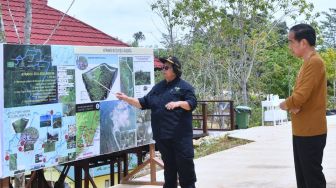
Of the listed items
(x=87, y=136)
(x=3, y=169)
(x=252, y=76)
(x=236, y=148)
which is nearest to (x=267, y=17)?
(x=252, y=76)

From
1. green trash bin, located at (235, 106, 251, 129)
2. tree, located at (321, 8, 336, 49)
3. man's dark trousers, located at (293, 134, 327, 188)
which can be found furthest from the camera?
tree, located at (321, 8, 336, 49)

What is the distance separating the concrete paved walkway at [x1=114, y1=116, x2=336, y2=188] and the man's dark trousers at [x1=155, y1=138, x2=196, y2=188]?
6.11ft

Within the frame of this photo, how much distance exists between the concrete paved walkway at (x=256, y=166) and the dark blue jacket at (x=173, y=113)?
2.12 m

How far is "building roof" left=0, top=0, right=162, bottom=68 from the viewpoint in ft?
41.5

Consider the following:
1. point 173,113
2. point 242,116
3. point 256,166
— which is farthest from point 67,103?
point 242,116

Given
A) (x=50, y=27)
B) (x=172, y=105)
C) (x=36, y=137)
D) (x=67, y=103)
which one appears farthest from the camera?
(x=50, y=27)

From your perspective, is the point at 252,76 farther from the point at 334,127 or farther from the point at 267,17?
the point at 334,127

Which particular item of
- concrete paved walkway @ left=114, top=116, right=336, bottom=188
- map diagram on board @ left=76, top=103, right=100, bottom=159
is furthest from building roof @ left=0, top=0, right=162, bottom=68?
map diagram on board @ left=76, top=103, right=100, bottom=159

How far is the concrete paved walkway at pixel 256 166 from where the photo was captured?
7719 mm

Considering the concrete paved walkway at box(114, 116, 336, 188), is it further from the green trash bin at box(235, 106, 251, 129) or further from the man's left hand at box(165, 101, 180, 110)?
the green trash bin at box(235, 106, 251, 129)

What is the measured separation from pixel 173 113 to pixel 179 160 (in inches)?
19.1

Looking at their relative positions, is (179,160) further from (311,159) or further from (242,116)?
(242,116)

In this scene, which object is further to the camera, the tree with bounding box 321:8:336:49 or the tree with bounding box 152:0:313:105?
the tree with bounding box 321:8:336:49

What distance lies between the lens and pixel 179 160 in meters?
5.57
